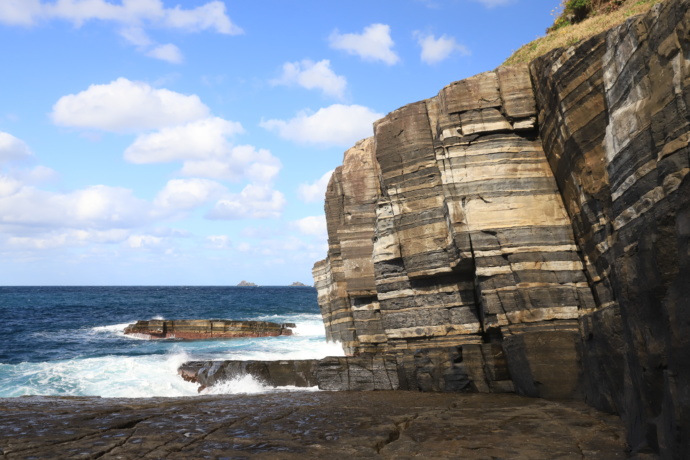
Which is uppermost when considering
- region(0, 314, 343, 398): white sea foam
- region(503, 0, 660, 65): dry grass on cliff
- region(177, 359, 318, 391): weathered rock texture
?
region(503, 0, 660, 65): dry grass on cliff

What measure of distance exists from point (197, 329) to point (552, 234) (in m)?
38.6

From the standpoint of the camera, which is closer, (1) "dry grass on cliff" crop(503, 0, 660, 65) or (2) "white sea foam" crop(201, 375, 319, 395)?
(1) "dry grass on cliff" crop(503, 0, 660, 65)

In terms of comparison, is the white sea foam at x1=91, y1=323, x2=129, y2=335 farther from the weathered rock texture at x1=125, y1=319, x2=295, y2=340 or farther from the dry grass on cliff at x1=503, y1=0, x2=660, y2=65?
the dry grass on cliff at x1=503, y1=0, x2=660, y2=65

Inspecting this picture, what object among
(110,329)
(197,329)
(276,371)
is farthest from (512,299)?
(110,329)

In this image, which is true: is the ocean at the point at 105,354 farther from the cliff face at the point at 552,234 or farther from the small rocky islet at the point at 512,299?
the cliff face at the point at 552,234

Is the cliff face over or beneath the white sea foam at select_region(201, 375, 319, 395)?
over

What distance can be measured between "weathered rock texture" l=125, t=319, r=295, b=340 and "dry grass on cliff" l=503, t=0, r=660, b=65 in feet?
107

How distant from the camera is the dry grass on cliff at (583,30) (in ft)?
59.4

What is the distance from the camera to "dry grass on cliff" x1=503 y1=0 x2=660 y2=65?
18.1 metres

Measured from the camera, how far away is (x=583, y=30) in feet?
63.9

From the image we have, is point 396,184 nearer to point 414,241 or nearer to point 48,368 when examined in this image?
point 414,241

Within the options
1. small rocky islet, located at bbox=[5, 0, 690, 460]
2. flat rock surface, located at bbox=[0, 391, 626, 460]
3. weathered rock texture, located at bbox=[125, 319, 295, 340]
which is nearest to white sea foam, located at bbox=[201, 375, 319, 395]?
small rocky islet, located at bbox=[5, 0, 690, 460]

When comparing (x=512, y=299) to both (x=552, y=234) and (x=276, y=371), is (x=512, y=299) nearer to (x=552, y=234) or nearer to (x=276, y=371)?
(x=552, y=234)

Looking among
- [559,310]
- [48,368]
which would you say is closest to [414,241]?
[559,310]
